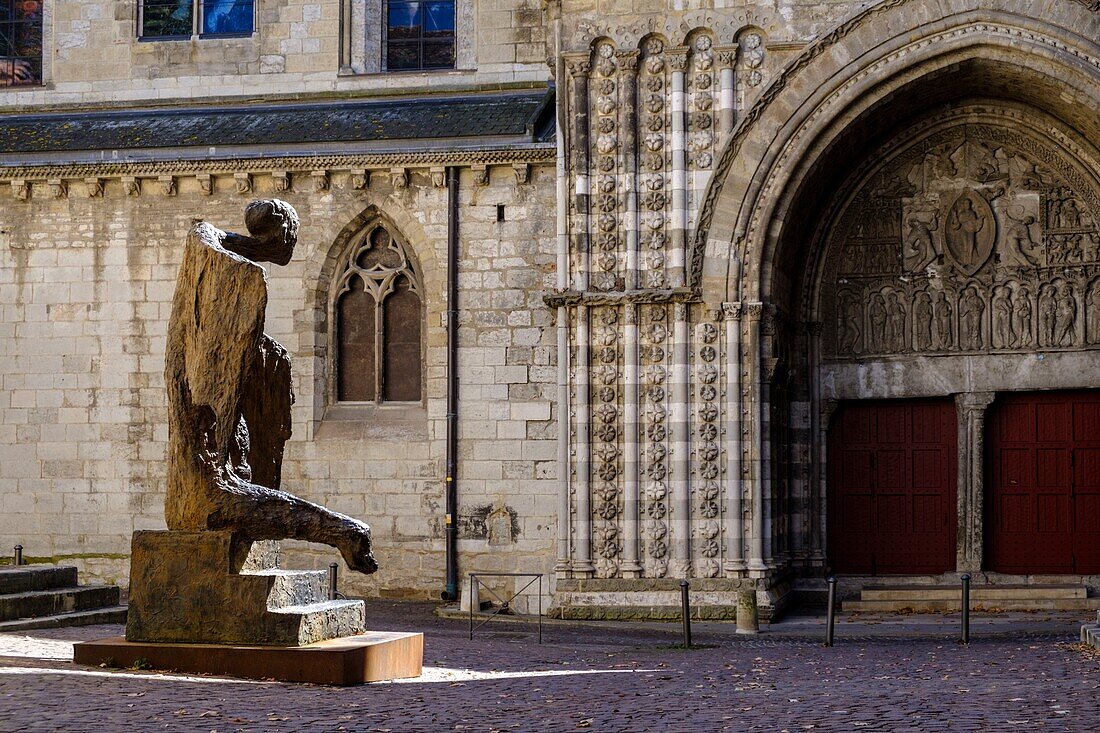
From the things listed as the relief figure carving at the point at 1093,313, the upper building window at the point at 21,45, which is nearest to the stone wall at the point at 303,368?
the upper building window at the point at 21,45

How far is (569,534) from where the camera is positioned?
17812 mm

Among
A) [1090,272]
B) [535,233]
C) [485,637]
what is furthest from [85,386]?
[1090,272]

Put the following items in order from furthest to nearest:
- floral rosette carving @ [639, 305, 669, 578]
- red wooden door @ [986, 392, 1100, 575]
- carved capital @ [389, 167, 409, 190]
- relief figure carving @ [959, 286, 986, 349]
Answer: carved capital @ [389, 167, 409, 190], relief figure carving @ [959, 286, 986, 349], red wooden door @ [986, 392, 1100, 575], floral rosette carving @ [639, 305, 669, 578]

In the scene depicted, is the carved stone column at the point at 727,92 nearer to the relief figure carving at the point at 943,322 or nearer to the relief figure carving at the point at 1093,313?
the relief figure carving at the point at 943,322

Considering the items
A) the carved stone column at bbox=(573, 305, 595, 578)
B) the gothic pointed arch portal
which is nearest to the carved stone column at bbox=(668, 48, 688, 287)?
the gothic pointed arch portal

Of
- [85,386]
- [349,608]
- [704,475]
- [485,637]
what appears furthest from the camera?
[85,386]

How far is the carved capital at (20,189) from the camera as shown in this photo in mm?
20406

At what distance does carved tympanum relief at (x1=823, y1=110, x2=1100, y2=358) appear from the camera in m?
18.7

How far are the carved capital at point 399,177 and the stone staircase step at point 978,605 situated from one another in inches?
303

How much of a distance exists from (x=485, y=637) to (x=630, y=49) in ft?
23.4

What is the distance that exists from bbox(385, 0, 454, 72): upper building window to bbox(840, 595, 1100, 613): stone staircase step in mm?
9549

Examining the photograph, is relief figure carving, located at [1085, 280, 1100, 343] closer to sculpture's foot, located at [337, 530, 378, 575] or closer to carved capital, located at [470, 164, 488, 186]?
carved capital, located at [470, 164, 488, 186]

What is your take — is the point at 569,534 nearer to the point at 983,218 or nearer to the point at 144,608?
the point at 983,218

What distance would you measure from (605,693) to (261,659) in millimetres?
2364
